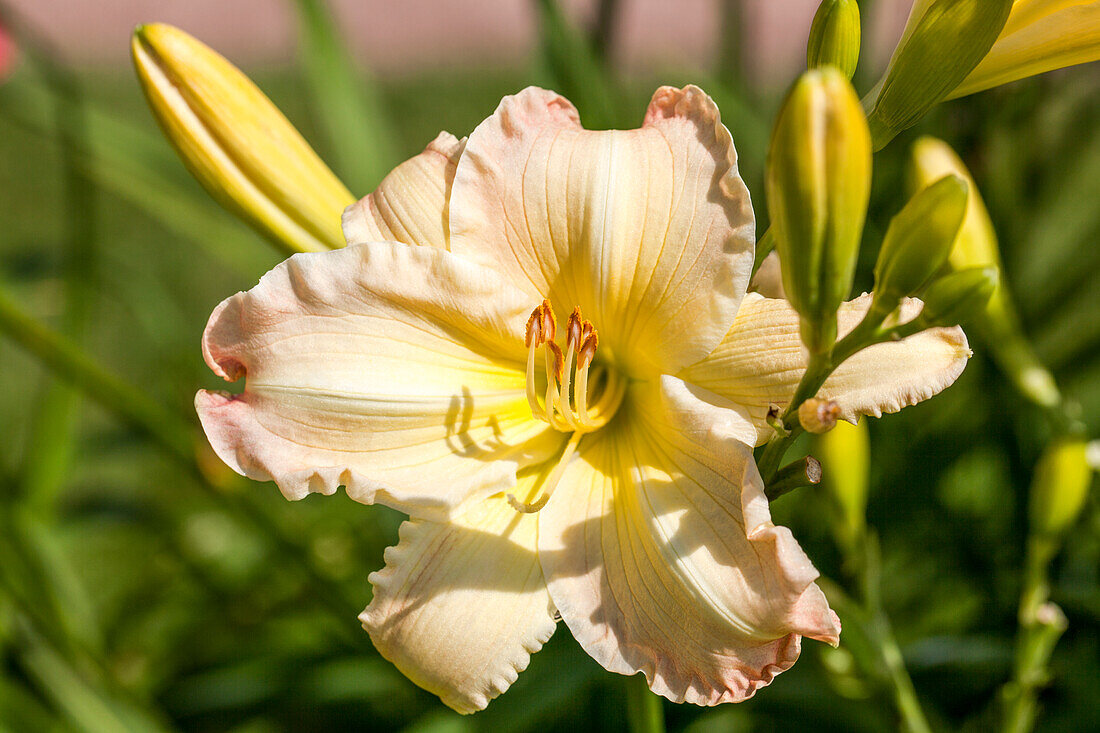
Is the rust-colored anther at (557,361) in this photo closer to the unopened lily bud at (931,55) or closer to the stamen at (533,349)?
the stamen at (533,349)

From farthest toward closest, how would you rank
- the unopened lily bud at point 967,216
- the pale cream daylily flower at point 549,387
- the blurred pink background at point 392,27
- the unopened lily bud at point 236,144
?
the blurred pink background at point 392,27
the unopened lily bud at point 967,216
the unopened lily bud at point 236,144
the pale cream daylily flower at point 549,387

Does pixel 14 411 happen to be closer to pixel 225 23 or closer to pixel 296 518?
pixel 296 518

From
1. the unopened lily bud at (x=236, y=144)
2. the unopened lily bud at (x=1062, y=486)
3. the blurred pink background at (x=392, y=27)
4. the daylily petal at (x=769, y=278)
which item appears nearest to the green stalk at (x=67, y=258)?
the unopened lily bud at (x=236, y=144)

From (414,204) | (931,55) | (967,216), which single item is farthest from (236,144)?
(967,216)

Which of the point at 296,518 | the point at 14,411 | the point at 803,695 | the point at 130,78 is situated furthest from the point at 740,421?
the point at 130,78

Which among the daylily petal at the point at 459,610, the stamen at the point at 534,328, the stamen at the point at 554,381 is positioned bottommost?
the daylily petal at the point at 459,610

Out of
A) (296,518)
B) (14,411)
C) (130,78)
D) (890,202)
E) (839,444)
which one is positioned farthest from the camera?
(130,78)
